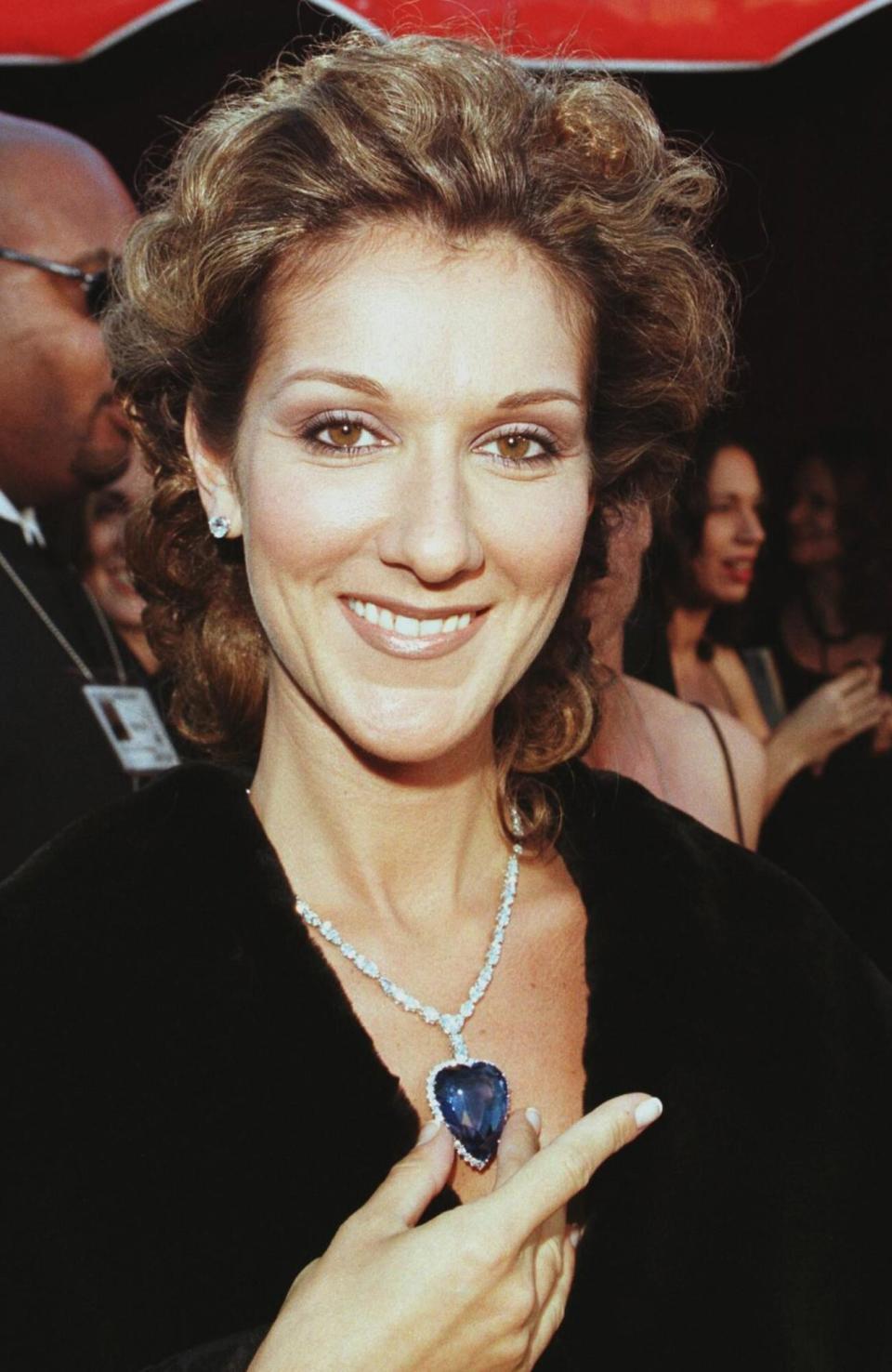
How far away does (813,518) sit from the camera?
4.72m

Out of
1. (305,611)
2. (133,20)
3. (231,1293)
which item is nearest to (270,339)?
(305,611)

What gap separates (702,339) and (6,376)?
60.9 inches

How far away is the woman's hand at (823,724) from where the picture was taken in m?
3.89

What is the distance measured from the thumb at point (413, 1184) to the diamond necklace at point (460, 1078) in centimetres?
9

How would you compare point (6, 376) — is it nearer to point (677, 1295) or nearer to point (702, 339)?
point (702, 339)

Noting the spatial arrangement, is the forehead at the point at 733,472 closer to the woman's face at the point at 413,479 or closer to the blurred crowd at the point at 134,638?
the blurred crowd at the point at 134,638

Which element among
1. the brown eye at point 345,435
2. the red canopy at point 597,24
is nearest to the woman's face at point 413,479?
the brown eye at point 345,435

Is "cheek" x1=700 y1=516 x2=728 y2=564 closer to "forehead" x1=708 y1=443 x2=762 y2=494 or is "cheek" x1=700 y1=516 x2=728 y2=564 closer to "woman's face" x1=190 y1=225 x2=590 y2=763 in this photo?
"forehead" x1=708 y1=443 x2=762 y2=494

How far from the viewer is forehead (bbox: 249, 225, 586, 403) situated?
1.47 metres

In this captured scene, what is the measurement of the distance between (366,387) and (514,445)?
192 mm

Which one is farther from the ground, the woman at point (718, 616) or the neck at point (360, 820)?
the neck at point (360, 820)

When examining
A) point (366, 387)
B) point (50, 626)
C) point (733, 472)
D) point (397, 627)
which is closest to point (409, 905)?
point (397, 627)

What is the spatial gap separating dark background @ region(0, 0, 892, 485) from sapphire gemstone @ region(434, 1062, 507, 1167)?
1.95m

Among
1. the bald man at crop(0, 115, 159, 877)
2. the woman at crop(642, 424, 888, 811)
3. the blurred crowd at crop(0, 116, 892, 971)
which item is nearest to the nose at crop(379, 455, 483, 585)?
the blurred crowd at crop(0, 116, 892, 971)
